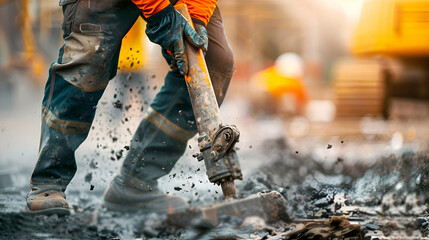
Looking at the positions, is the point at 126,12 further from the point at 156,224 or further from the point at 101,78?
the point at 156,224

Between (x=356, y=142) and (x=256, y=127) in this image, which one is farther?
(x=256, y=127)

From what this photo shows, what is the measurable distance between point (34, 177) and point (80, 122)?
0.28 m

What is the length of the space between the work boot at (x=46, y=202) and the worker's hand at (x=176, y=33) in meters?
0.72

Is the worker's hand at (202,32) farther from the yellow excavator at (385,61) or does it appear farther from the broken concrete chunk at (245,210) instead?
the yellow excavator at (385,61)

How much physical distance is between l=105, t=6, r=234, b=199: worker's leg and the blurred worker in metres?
8.02

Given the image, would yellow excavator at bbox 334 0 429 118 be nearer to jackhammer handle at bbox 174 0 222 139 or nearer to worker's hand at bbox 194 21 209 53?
worker's hand at bbox 194 21 209 53

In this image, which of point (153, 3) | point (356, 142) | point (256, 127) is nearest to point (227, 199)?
point (153, 3)

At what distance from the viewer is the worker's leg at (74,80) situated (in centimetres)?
250

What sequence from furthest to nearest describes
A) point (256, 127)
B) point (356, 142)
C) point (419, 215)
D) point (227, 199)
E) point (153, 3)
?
point (256, 127)
point (356, 142)
point (419, 215)
point (153, 3)
point (227, 199)

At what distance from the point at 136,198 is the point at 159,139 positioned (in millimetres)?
281

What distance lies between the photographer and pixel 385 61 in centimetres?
824

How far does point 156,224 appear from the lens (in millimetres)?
2520

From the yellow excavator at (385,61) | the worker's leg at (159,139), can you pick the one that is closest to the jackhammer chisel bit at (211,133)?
the worker's leg at (159,139)

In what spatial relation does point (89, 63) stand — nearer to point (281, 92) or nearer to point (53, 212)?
point (53, 212)
